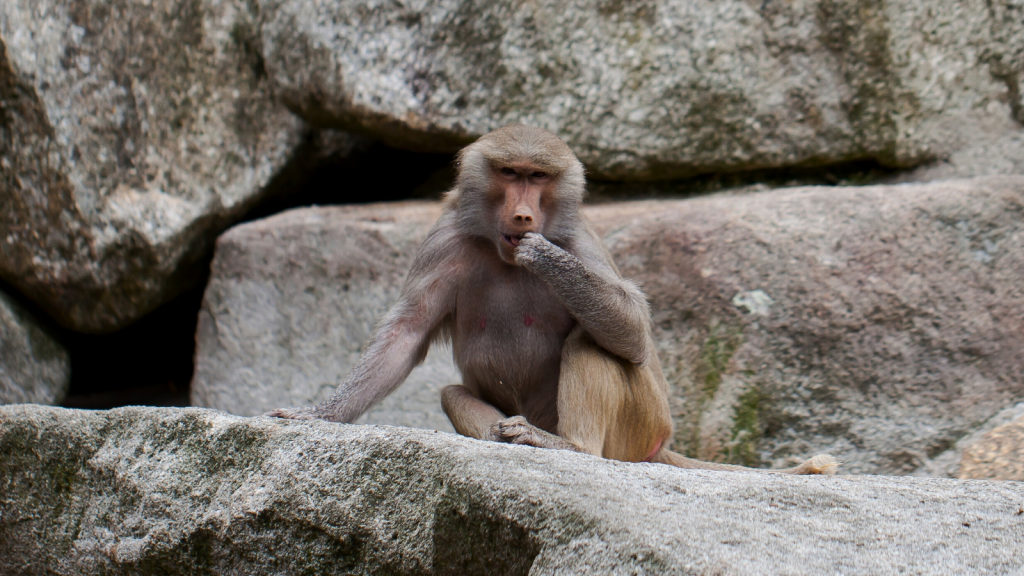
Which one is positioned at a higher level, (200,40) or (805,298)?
(200,40)

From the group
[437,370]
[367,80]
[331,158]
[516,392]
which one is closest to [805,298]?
[516,392]

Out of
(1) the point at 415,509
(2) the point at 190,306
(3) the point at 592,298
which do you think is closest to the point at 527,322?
(3) the point at 592,298

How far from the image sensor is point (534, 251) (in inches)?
132

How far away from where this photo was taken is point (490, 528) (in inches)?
91.7

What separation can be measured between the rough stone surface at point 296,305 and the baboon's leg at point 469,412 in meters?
1.45

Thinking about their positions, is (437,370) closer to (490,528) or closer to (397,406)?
(397,406)

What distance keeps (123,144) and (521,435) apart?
10.6 feet

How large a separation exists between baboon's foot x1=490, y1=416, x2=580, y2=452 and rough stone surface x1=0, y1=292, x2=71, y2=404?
11.0 feet

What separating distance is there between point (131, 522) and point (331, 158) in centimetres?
331

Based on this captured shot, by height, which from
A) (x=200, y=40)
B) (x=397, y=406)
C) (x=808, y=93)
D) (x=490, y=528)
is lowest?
(x=397, y=406)

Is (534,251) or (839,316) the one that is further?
(839,316)

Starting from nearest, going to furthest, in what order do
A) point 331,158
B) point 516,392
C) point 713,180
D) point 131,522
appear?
point 131,522 < point 516,392 < point 713,180 < point 331,158

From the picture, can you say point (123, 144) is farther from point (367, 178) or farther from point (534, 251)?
point (534, 251)

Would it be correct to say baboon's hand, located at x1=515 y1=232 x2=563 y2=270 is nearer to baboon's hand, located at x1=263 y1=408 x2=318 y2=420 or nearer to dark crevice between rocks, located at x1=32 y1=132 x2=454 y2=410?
baboon's hand, located at x1=263 y1=408 x2=318 y2=420
